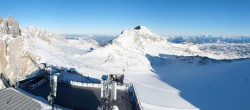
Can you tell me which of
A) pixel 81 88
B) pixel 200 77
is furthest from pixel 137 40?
pixel 81 88

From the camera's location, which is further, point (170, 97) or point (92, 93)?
point (170, 97)

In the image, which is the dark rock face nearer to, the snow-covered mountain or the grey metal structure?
the snow-covered mountain

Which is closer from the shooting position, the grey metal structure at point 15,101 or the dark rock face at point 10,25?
the grey metal structure at point 15,101

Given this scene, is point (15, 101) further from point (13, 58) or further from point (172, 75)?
point (172, 75)

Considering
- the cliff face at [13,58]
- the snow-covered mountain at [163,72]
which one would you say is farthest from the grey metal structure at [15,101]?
the cliff face at [13,58]

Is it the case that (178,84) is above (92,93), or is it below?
below

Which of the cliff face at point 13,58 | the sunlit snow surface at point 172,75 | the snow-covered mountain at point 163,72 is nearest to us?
the sunlit snow surface at point 172,75

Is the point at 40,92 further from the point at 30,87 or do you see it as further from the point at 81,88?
the point at 81,88

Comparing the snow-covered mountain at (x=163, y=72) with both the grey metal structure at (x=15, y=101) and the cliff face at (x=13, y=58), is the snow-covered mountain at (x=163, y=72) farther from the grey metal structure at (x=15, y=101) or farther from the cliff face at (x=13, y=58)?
the grey metal structure at (x=15, y=101)
